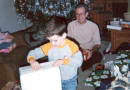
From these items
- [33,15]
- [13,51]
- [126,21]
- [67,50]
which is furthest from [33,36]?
[67,50]

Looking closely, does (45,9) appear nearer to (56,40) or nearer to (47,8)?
Answer: (47,8)

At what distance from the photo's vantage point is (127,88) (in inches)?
53.2

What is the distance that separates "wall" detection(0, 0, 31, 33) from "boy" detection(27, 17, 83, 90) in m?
3.51

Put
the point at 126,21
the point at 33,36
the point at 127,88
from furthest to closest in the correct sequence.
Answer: the point at 33,36, the point at 126,21, the point at 127,88

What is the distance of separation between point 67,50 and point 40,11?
10.4ft

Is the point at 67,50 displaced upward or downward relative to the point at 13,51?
upward

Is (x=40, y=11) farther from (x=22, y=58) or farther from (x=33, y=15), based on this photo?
(x=22, y=58)

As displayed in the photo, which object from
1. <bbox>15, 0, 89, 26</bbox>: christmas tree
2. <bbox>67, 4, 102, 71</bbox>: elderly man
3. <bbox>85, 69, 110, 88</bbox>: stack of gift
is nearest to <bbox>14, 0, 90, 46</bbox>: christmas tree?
<bbox>15, 0, 89, 26</bbox>: christmas tree

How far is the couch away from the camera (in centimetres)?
260

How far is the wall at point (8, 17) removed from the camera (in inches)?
184

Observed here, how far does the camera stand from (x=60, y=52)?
137 cm

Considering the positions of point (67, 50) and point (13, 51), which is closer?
point (67, 50)

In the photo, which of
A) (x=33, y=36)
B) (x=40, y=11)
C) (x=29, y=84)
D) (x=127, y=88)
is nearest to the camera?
(x=29, y=84)

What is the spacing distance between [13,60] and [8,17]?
2239 mm
